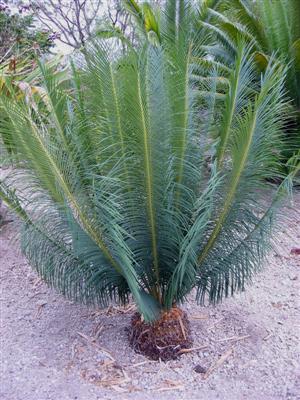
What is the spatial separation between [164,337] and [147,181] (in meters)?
1.01

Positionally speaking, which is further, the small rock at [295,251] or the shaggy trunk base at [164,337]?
the small rock at [295,251]

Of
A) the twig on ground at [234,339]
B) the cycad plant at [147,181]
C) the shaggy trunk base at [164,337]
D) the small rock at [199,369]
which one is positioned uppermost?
the cycad plant at [147,181]

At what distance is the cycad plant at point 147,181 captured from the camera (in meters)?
2.43

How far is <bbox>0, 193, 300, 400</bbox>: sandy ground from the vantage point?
2.64 m


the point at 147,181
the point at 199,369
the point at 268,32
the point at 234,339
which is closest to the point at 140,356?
Answer: the point at 199,369

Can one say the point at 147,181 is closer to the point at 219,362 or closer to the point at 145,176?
the point at 145,176

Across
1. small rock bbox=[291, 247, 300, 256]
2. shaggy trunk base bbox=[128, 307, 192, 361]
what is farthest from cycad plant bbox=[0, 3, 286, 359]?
small rock bbox=[291, 247, 300, 256]

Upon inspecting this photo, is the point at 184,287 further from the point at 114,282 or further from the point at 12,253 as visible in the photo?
the point at 12,253

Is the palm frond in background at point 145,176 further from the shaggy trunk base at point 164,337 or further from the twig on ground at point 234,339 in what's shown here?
the twig on ground at point 234,339

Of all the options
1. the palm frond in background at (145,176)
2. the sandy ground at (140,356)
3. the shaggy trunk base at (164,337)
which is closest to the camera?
the palm frond in background at (145,176)

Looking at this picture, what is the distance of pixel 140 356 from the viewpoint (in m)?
2.95

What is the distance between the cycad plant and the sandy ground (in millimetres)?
216

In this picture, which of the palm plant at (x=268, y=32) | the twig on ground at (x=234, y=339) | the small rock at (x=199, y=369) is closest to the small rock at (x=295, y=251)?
the twig on ground at (x=234, y=339)

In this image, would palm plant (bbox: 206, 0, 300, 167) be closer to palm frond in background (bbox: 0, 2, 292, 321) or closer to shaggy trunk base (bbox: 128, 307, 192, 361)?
Answer: palm frond in background (bbox: 0, 2, 292, 321)
